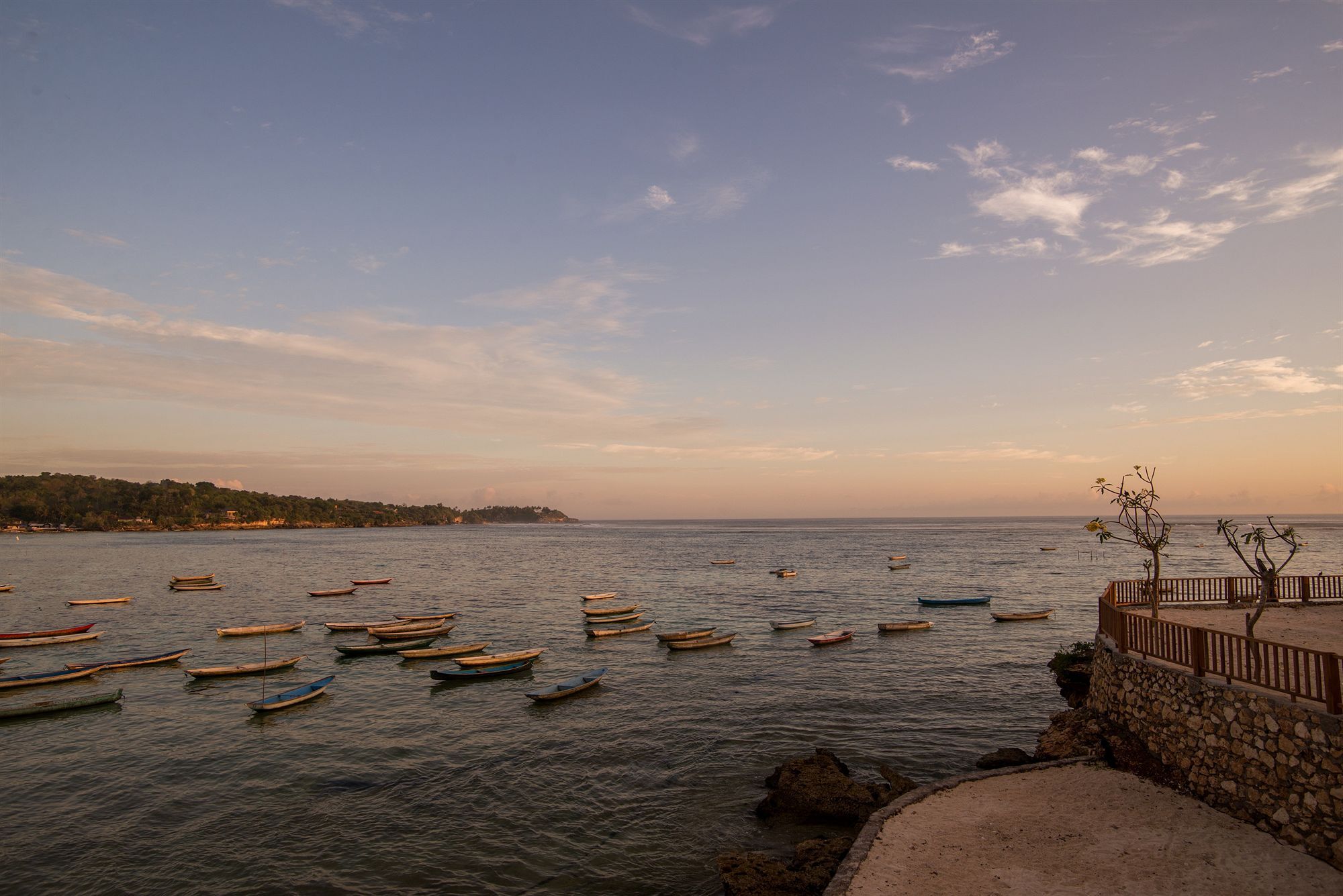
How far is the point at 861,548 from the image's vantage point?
135500mm

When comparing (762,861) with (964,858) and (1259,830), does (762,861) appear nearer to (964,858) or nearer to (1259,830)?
(964,858)

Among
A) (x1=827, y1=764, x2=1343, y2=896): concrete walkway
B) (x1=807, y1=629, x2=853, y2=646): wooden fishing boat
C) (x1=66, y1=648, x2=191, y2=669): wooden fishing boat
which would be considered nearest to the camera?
(x1=827, y1=764, x2=1343, y2=896): concrete walkway

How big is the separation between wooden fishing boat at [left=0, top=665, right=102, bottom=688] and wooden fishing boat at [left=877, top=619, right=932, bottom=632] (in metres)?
41.0

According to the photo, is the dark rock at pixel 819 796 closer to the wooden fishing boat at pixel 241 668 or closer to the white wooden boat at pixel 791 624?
the wooden fishing boat at pixel 241 668

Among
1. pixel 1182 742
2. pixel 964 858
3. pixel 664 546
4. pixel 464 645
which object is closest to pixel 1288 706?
pixel 1182 742

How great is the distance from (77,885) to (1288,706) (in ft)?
78.1

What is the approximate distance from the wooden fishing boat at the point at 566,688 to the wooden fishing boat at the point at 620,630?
11.2 m

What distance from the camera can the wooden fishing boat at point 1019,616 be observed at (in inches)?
1791

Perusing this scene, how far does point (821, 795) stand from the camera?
16531mm

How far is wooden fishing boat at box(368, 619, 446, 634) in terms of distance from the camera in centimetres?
4069

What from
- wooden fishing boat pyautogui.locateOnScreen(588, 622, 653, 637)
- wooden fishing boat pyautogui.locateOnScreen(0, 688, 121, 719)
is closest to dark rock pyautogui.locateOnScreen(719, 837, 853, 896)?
wooden fishing boat pyautogui.locateOnScreen(0, 688, 121, 719)

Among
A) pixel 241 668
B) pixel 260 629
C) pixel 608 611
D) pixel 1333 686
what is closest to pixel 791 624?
pixel 608 611

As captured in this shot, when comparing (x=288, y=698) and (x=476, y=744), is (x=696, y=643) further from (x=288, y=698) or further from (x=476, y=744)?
(x=288, y=698)

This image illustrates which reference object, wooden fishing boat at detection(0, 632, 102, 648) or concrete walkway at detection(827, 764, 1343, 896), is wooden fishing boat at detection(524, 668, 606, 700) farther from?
wooden fishing boat at detection(0, 632, 102, 648)
